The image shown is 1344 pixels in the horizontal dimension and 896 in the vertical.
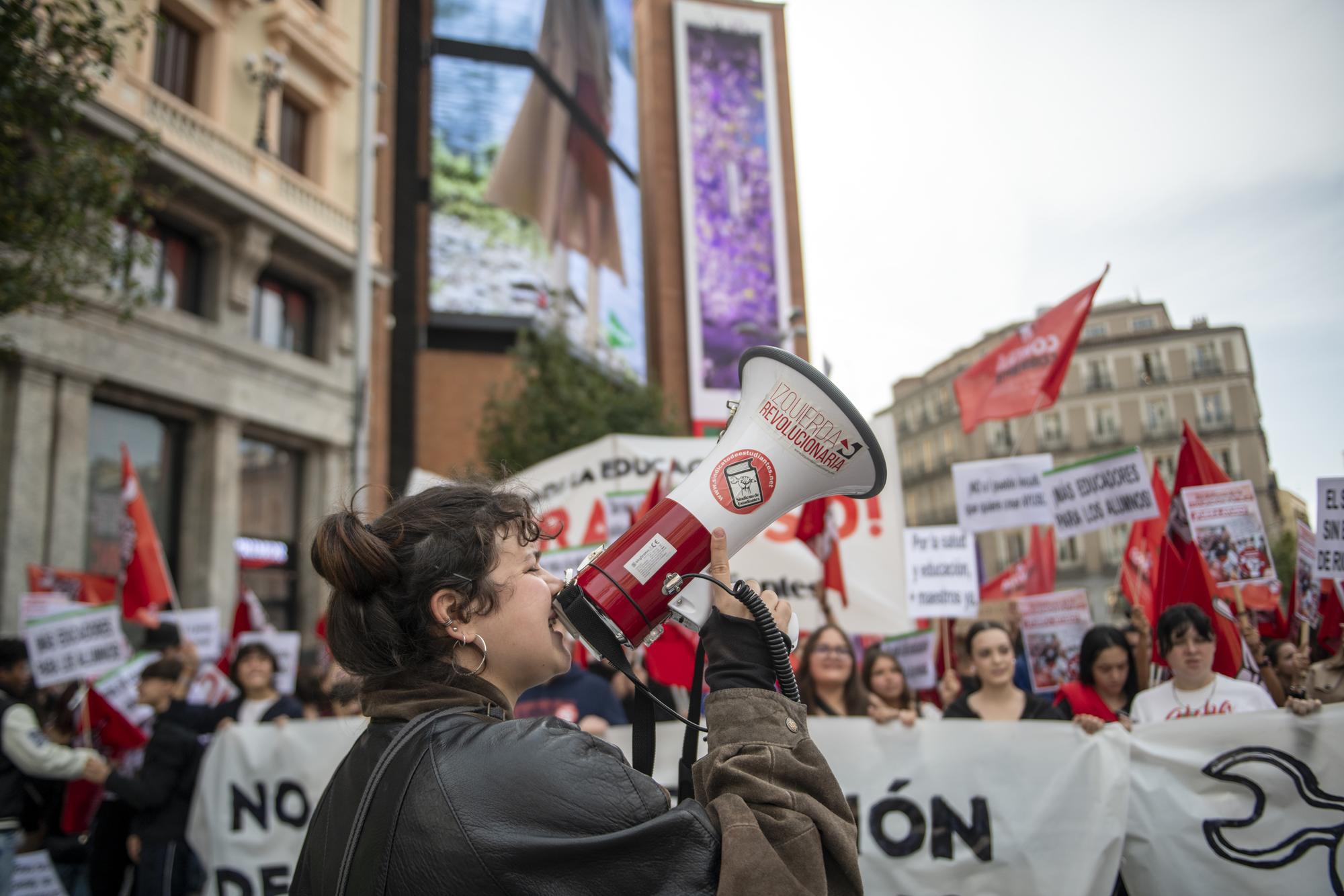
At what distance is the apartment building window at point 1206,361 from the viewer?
842 cm

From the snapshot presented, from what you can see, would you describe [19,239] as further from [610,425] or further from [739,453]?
[610,425]

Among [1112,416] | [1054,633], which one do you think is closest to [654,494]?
[1054,633]

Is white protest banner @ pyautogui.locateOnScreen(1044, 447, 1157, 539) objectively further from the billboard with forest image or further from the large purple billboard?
the large purple billboard

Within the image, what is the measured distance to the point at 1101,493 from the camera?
18.5 ft

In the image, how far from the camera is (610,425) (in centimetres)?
2067

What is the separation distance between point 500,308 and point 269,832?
21037 mm

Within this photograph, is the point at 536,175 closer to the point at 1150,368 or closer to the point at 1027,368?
the point at 1150,368

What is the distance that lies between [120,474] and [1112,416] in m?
15.6

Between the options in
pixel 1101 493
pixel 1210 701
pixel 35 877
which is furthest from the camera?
pixel 1101 493

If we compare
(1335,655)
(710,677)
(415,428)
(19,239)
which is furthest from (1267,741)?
(415,428)

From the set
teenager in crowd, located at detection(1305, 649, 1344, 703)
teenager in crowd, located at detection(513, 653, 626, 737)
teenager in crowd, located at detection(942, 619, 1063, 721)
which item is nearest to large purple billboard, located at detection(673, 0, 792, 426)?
teenager in crowd, located at detection(513, 653, 626, 737)

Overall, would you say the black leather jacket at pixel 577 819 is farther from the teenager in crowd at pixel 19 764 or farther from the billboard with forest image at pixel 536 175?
the billboard with forest image at pixel 536 175

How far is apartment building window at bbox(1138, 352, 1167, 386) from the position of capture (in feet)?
40.8

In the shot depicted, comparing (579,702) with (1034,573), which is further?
(1034,573)
